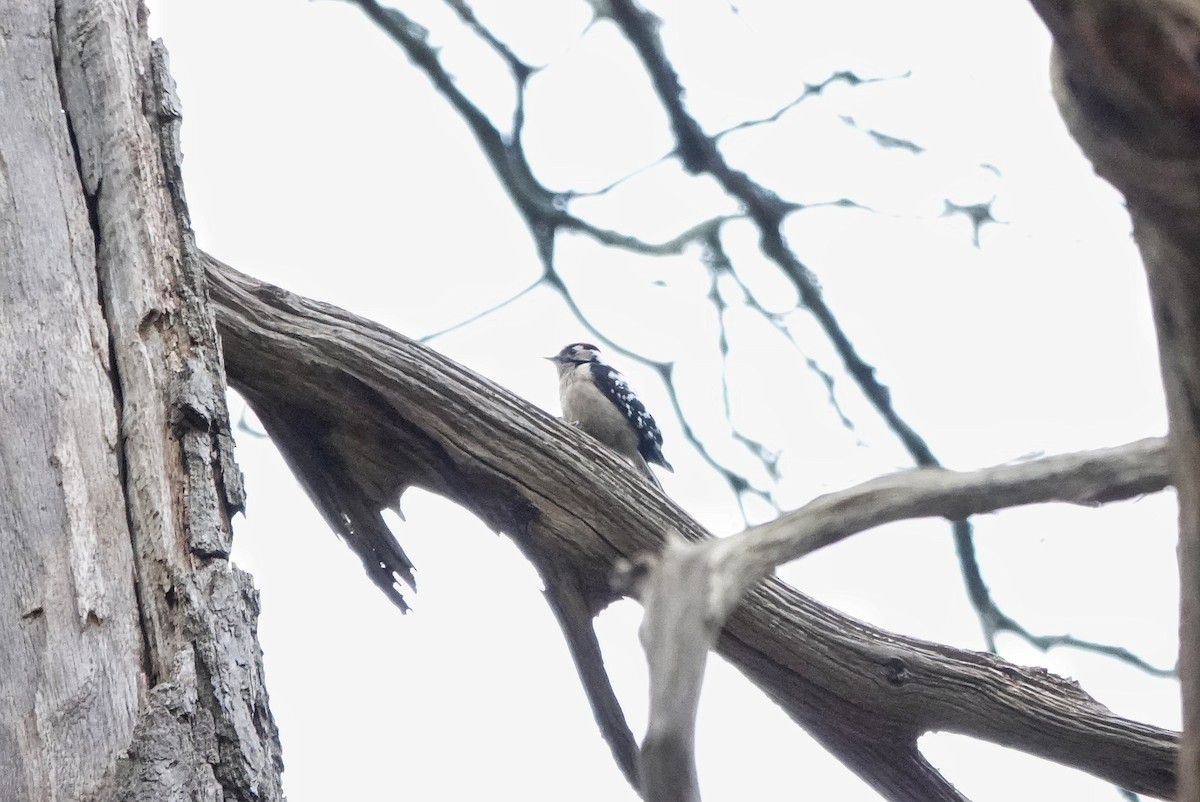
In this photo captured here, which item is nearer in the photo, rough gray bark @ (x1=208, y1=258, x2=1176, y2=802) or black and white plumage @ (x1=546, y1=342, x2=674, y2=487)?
rough gray bark @ (x1=208, y1=258, x2=1176, y2=802)

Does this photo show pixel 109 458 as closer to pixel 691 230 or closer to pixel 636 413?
pixel 691 230

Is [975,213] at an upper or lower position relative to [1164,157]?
upper

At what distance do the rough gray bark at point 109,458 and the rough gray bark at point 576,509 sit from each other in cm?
70

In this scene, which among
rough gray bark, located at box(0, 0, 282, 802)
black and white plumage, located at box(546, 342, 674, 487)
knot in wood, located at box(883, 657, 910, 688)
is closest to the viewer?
rough gray bark, located at box(0, 0, 282, 802)

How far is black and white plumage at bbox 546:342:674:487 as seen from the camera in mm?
6555

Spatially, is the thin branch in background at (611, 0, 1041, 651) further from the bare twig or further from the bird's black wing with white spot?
the bare twig

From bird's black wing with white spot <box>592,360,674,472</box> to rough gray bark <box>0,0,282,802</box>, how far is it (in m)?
3.80

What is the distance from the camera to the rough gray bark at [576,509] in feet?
11.0

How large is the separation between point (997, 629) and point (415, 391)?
8.98 ft

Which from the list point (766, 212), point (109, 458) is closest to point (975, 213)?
point (766, 212)

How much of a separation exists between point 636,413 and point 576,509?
304 centimetres

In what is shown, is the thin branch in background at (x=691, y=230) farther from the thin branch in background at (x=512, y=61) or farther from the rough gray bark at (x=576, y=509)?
the rough gray bark at (x=576, y=509)

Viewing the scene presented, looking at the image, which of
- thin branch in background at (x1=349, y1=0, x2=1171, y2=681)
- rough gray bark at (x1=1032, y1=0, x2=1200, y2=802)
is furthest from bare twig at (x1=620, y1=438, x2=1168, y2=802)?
thin branch in background at (x1=349, y1=0, x2=1171, y2=681)

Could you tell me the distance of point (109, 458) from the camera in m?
2.40
